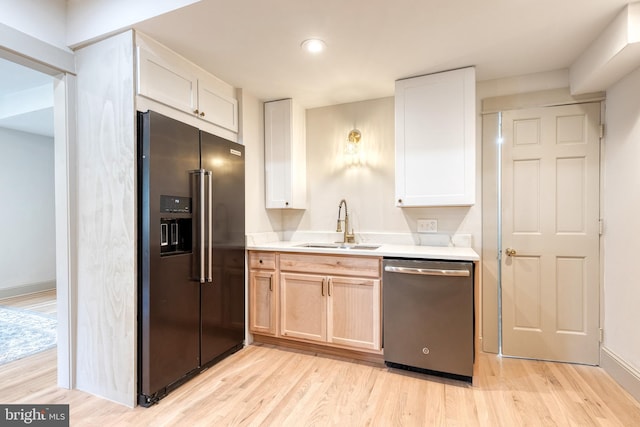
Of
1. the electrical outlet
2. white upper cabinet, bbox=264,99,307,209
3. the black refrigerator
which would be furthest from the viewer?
white upper cabinet, bbox=264,99,307,209

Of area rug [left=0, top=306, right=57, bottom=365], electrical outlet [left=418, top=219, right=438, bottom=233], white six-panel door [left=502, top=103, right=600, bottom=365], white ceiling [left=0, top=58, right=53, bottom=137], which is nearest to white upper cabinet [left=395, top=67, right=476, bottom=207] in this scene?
electrical outlet [left=418, top=219, right=438, bottom=233]

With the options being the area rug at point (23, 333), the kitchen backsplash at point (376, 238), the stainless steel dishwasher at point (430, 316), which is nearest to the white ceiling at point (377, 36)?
the kitchen backsplash at point (376, 238)

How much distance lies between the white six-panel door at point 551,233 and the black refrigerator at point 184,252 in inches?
89.4

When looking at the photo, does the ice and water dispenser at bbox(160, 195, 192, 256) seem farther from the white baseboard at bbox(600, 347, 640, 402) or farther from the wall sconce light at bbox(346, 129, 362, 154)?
the white baseboard at bbox(600, 347, 640, 402)

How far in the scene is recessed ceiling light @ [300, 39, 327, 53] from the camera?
6.75 feet

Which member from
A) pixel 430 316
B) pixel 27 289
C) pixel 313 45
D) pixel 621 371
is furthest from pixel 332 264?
pixel 27 289

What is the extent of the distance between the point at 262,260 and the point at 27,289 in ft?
14.2

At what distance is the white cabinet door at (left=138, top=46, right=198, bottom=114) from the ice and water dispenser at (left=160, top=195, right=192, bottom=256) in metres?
0.68

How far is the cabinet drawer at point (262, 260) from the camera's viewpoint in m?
2.73

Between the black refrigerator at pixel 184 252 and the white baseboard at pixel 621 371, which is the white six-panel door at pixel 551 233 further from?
the black refrigerator at pixel 184 252

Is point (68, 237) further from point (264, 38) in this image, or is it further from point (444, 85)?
point (444, 85)

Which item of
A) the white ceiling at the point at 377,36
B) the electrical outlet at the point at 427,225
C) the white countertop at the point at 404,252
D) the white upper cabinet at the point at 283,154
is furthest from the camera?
the white upper cabinet at the point at 283,154

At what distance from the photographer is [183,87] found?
7.41ft

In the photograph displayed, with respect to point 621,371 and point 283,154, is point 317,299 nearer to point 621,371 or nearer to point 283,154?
point 283,154
